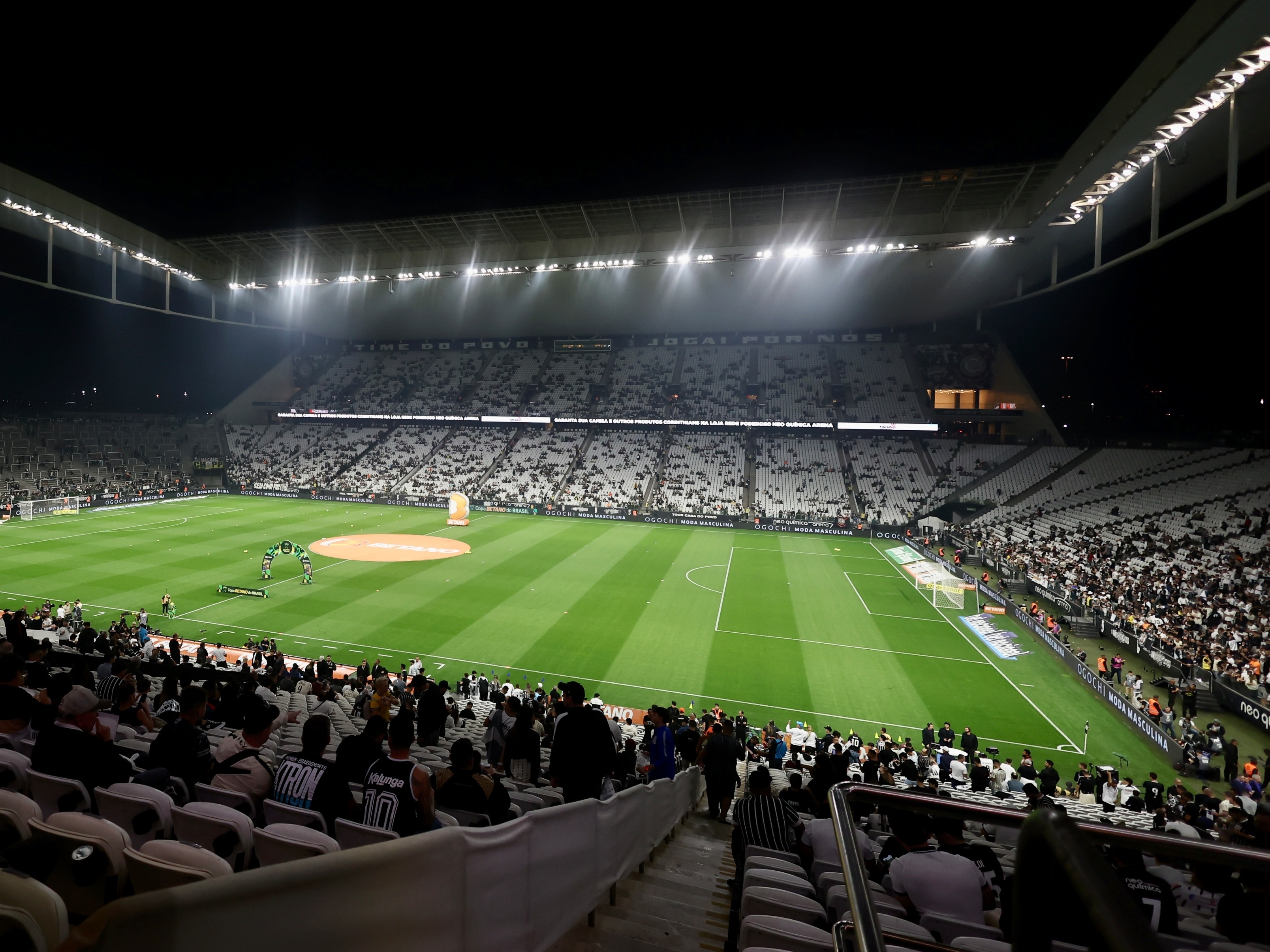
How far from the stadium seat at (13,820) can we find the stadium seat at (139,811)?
0.63 metres

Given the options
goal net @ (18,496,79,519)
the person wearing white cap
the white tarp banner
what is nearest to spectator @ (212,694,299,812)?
the person wearing white cap

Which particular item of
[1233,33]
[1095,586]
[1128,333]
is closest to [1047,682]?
[1095,586]

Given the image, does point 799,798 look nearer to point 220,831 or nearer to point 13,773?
point 220,831

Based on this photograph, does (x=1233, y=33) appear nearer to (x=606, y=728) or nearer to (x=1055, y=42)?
(x=1055, y=42)

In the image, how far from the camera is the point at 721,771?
9.16 metres

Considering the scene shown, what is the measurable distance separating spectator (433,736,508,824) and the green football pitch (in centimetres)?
1399

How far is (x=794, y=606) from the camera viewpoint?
2695 cm

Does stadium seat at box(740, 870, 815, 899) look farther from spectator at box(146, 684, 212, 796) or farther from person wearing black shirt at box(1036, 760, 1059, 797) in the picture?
person wearing black shirt at box(1036, 760, 1059, 797)

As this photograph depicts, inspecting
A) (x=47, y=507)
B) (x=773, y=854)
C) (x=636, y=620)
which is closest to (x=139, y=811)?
(x=773, y=854)

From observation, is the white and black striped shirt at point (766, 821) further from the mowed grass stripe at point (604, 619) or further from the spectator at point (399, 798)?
the mowed grass stripe at point (604, 619)

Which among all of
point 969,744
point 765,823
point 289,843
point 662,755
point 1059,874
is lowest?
point 969,744

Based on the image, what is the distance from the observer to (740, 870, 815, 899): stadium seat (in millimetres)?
4121

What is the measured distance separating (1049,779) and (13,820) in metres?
17.1

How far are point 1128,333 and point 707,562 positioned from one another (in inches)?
1129
